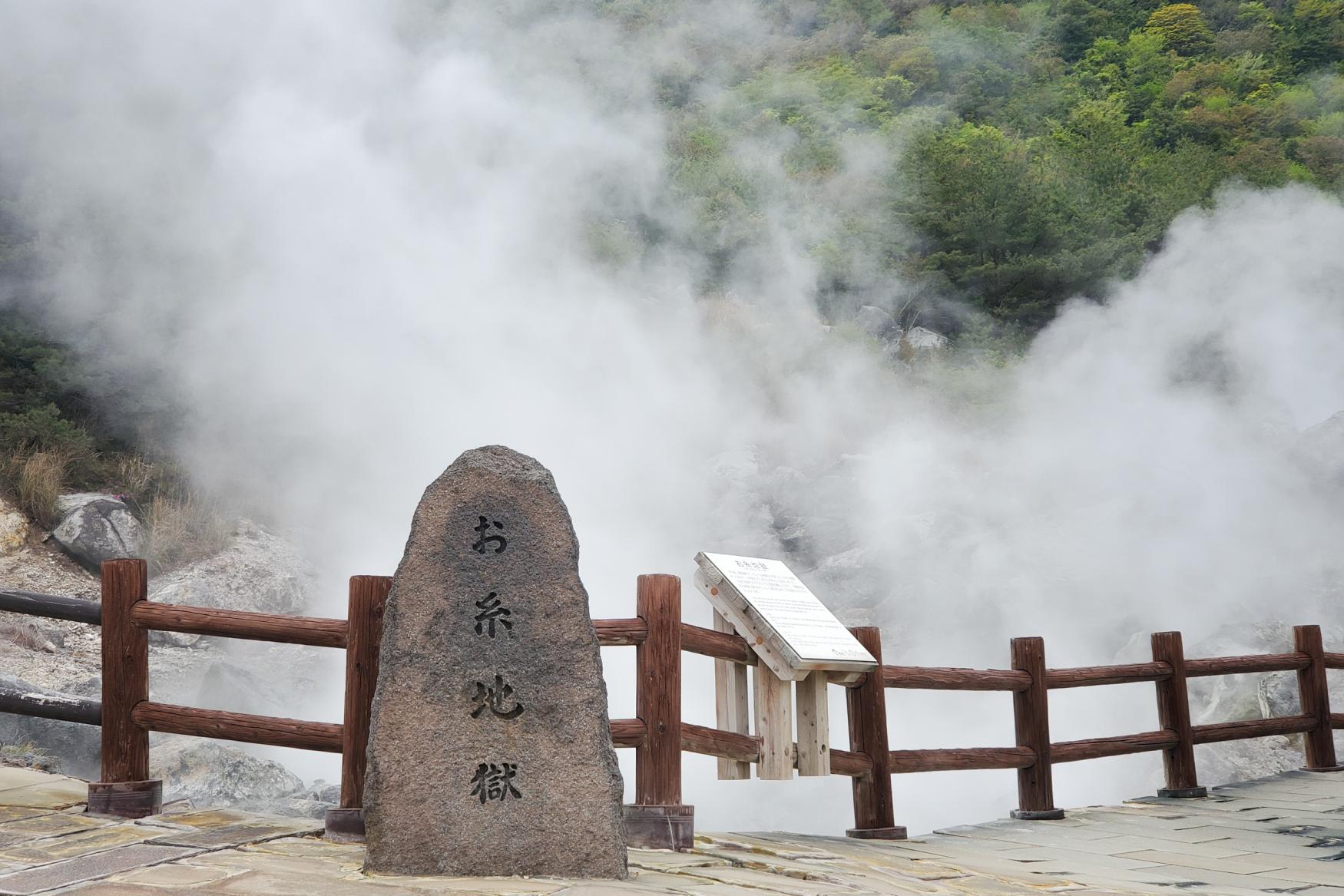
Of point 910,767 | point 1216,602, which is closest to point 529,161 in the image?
point 1216,602

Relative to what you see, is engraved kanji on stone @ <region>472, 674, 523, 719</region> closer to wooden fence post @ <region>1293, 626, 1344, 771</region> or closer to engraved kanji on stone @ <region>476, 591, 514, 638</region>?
engraved kanji on stone @ <region>476, 591, 514, 638</region>

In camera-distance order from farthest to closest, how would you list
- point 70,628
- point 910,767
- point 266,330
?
point 266,330 < point 70,628 < point 910,767

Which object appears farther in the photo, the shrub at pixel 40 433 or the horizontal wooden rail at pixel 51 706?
the shrub at pixel 40 433

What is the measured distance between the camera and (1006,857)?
406 cm

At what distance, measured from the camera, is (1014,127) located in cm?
2166

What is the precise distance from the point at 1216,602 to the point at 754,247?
30.7ft

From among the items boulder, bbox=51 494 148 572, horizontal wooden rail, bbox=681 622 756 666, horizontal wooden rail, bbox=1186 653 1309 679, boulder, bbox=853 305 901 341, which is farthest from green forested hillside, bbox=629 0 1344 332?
horizontal wooden rail, bbox=681 622 756 666

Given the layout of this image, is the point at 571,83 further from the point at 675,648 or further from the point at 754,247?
the point at 675,648

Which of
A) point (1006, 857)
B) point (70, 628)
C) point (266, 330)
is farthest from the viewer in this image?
point (266, 330)

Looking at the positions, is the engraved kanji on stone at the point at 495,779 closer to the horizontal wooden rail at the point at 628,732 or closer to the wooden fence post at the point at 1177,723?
the horizontal wooden rail at the point at 628,732

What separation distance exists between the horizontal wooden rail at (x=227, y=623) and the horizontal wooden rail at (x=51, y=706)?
424mm

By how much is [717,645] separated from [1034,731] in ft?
6.24

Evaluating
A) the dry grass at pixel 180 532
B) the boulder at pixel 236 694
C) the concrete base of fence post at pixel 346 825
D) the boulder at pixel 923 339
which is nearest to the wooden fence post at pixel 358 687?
the concrete base of fence post at pixel 346 825

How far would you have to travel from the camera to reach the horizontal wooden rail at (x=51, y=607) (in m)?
3.85
